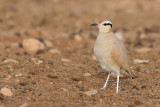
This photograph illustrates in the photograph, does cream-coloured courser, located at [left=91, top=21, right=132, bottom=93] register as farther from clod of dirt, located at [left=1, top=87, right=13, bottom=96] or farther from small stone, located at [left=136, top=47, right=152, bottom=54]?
small stone, located at [left=136, top=47, right=152, bottom=54]

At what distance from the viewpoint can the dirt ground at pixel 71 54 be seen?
6.66m

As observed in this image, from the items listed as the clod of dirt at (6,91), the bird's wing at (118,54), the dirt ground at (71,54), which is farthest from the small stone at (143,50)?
the clod of dirt at (6,91)

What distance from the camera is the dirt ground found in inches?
262

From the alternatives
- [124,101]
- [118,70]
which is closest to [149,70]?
[118,70]

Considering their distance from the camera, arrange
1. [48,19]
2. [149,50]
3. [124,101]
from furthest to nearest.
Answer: [48,19]
[149,50]
[124,101]

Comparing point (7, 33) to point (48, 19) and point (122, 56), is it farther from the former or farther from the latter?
point (122, 56)

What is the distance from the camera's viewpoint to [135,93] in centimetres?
704

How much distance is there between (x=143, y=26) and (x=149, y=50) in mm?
4633

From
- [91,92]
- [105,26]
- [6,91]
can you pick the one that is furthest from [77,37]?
[6,91]

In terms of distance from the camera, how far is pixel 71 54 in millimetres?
10508

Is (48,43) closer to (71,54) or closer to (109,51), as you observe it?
(71,54)

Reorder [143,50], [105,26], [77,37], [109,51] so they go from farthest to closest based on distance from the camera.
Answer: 1. [77,37]
2. [143,50]
3. [105,26]
4. [109,51]

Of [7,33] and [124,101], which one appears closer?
[124,101]

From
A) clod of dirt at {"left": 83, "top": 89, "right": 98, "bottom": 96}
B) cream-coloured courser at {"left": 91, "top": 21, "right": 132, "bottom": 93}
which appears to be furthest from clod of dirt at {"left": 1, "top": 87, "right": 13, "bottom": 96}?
cream-coloured courser at {"left": 91, "top": 21, "right": 132, "bottom": 93}
